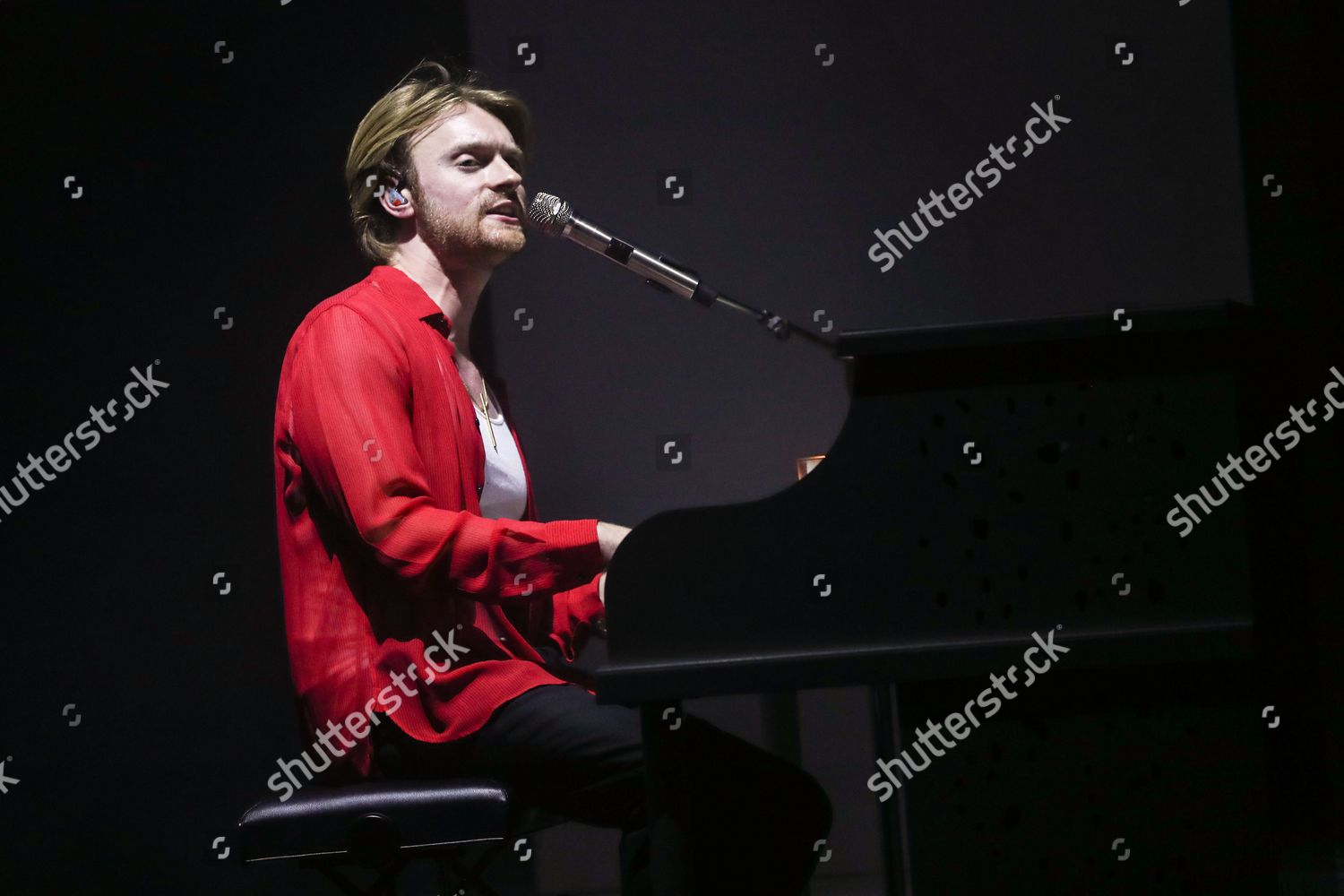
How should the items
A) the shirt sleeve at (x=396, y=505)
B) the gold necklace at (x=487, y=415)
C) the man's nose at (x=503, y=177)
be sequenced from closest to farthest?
the shirt sleeve at (x=396, y=505) → the gold necklace at (x=487, y=415) → the man's nose at (x=503, y=177)

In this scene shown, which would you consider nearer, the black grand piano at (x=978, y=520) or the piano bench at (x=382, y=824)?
the black grand piano at (x=978, y=520)

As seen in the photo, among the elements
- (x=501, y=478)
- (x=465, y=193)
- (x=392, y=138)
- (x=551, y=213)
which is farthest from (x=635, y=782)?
(x=392, y=138)

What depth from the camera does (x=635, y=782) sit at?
1.61m

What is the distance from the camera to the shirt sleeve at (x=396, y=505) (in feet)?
5.45

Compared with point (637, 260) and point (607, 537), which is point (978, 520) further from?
point (637, 260)

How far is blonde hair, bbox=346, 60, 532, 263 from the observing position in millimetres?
2137

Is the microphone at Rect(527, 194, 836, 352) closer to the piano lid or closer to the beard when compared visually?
the beard

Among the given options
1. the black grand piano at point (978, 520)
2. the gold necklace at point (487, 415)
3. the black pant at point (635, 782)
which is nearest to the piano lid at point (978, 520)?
the black grand piano at point (978, 520)
